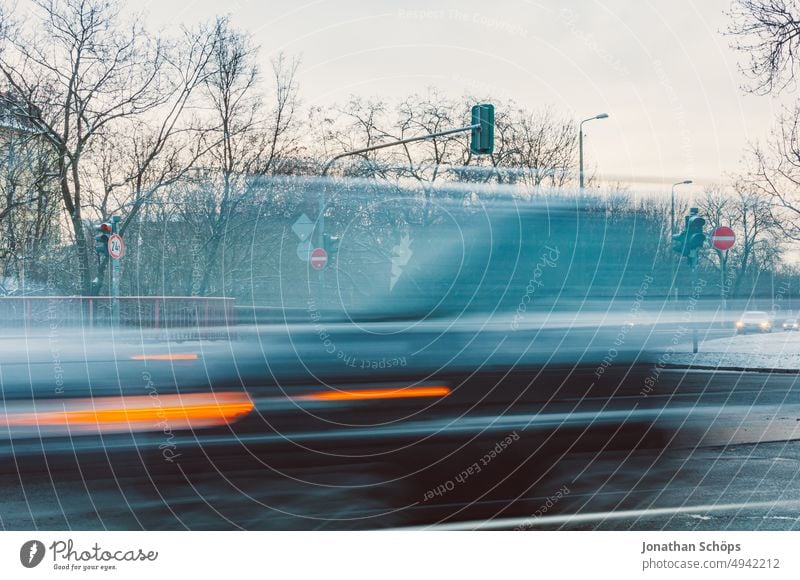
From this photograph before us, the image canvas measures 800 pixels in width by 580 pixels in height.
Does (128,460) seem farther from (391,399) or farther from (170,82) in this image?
(170,82)

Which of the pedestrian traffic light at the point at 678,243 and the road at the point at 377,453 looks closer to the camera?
the road at the point at 377,453

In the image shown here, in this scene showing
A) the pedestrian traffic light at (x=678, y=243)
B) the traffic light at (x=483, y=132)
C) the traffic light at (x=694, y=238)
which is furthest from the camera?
the traffic light at (x=483, y=132)

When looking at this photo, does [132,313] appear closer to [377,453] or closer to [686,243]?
[377,453]

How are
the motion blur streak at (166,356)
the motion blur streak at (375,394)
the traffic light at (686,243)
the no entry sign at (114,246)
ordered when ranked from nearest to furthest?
1. the motion blur streak at (166,356)
2. the motion blur streak at (375,394)
3. the traffic light at (686,243)
4. the no entry sign at (114,246)

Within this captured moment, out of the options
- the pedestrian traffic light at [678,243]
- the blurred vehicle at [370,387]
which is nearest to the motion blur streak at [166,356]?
the blurred vehicle at [370,387]

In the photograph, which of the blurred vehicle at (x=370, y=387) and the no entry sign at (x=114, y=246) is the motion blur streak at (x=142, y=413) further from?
the no entry sign at (x=114, y=246)

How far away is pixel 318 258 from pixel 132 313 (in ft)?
16.9

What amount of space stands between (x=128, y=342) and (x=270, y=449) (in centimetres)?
104

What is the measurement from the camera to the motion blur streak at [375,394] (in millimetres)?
5047

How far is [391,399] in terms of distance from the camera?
5211 mm

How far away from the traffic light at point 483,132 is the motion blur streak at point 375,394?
727 cm

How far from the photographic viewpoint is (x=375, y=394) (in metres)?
5.18

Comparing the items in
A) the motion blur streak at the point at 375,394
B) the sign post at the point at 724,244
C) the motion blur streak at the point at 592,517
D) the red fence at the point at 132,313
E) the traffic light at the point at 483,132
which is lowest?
the motion blur streak at the point at 592,517

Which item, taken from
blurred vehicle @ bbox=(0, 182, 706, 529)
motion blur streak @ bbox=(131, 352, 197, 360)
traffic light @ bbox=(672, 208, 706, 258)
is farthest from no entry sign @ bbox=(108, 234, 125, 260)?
motion blur streak @ bbox=(131, 352, 197, 360)
